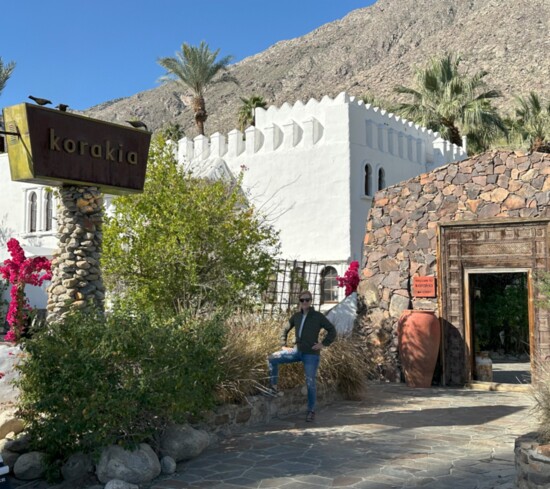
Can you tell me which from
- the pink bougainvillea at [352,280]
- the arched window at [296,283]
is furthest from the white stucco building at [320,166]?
the pink bougainvillea at [352,280]

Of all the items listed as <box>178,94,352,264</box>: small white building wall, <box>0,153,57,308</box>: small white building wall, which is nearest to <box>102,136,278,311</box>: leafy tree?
<box>178,94,352,264</box>: small white building wall

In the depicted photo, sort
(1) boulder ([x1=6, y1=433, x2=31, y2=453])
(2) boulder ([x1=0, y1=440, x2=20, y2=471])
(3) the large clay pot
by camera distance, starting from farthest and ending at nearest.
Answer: (3) the large clay pot → (1) boulder ([x1=6, y1=433, x2=31, y2=453]) → (2) boulder ([x1=0, y1=440, x2=20, y2=471])

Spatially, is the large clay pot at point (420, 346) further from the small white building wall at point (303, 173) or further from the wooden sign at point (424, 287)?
the small white building wall at point (303, 173)

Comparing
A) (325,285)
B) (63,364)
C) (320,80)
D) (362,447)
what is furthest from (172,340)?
(320,80)

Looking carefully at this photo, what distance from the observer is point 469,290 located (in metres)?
12.7

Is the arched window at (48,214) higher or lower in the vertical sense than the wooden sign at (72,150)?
higher

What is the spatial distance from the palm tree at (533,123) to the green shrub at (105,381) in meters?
24.8

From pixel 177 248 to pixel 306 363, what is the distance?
12.8 feet

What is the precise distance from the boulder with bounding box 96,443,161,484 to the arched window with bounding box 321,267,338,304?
14.1 m

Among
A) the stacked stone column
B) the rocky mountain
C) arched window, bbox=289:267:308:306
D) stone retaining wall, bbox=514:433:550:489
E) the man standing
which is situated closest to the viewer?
stone retaining wall, bbox=514:433:550:489

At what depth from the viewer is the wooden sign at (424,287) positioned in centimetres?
1280

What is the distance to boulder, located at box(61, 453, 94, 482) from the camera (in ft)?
21.9

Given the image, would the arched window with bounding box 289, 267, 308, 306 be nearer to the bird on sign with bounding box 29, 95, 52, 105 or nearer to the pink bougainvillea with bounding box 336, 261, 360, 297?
the pink bougainvillea with bounding box 336, 261, 360, 297

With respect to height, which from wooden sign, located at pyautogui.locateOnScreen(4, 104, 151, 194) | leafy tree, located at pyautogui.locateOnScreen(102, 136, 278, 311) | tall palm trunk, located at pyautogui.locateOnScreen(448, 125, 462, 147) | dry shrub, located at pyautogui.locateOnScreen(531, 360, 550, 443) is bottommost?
dry shrub, located at pyautogui.locateOnScreen(531, 360, 550, 443)
